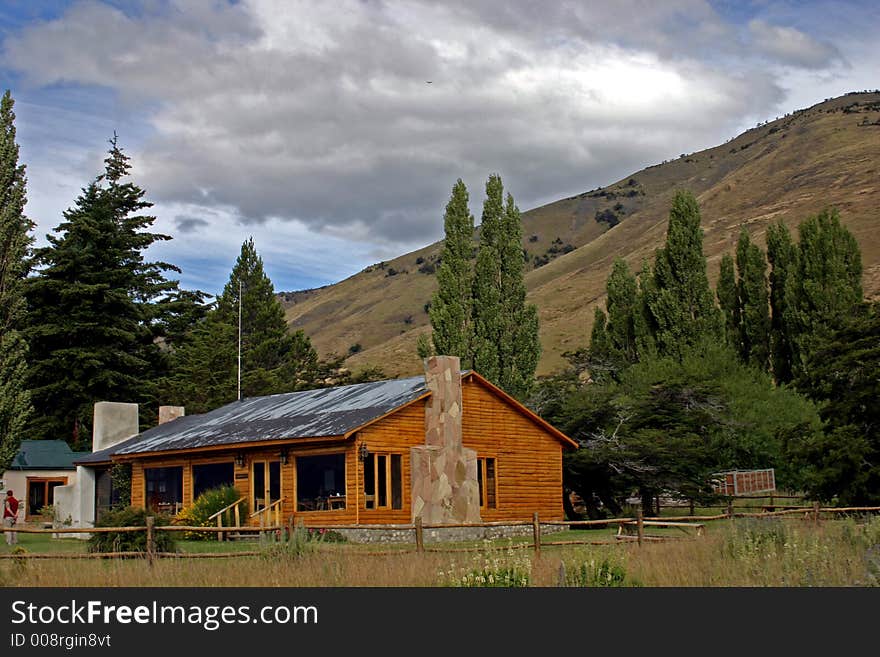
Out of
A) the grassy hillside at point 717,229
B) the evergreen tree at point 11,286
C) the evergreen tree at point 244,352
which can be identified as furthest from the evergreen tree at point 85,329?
the grassy hillside at point 717,229

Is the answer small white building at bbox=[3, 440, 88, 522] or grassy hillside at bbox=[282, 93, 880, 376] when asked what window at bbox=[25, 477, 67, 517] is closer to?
small white building at bbox=[3, 440, 88, 522]

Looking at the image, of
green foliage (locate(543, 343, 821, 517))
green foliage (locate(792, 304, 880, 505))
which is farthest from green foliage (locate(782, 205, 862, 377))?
green foliage (locate(792, 304, 880, 505))

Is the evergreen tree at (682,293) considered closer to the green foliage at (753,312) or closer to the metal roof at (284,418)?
the green foliage at (753,312)

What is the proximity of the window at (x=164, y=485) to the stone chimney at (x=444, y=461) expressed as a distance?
1045 centimetres

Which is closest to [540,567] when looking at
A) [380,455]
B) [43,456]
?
[380,455]

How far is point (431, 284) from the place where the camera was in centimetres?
19125

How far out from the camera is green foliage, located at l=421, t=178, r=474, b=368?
48844 millimetres

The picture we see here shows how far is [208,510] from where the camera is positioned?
3070 centimetres

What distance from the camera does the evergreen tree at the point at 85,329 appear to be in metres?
56.7

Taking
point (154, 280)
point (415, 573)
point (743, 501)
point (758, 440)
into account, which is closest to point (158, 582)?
point (415, 573)

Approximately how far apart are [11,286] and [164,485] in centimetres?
911

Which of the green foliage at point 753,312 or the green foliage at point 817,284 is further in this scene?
the green foliage at point 753,312

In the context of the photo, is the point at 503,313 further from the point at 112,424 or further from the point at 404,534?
the point at 404,534
